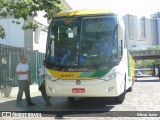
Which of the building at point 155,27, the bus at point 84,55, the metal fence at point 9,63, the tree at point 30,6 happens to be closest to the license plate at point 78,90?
the bus at point 84,55

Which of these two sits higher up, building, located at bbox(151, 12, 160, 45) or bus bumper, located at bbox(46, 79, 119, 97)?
building, located at bbox(151, 12, 160, 45)

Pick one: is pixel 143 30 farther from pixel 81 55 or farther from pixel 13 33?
pixel 81 55

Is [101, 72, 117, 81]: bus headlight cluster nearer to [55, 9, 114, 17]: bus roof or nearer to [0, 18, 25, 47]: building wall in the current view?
[55, 9, 114, 17]: bus roof

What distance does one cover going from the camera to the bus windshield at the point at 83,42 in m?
11.3

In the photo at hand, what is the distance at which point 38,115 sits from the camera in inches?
391

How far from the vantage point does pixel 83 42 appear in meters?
11.5

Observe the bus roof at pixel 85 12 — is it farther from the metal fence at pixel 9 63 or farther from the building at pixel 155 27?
the building at pixel 155 27

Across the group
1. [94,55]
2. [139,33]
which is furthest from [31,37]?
[139,33]

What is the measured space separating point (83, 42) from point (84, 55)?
472 millimetres

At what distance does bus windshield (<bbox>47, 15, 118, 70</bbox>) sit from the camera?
11.3 metres

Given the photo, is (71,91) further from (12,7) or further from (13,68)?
(13,68)

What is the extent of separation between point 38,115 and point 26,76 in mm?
3085

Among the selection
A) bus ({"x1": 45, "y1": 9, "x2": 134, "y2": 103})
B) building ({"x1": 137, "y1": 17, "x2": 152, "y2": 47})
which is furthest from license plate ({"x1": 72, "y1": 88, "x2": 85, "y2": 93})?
building ({"x1": 137, "y1": 17, "x2": 152, "y2": 47})

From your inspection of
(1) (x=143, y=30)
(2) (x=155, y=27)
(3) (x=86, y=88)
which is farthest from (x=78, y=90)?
(1) (x=143, y=30)
